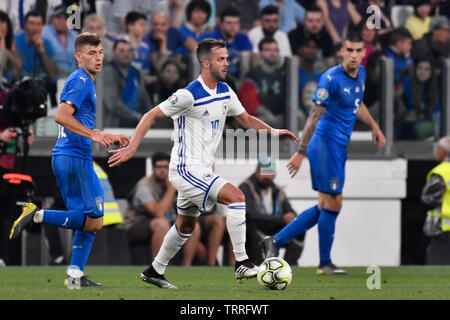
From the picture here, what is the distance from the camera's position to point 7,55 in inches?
515

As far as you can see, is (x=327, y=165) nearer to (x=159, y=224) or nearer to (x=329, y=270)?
(x=329, y=270)

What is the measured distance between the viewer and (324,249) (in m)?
10.3

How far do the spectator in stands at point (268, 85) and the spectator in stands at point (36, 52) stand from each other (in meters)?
2.44

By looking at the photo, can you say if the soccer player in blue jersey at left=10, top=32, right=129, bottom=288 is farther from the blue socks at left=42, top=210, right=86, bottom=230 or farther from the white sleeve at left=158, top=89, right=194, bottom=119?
the white sleeve at left=158, top=89, right=194, bottom=119

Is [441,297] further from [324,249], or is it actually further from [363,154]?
[363,154]

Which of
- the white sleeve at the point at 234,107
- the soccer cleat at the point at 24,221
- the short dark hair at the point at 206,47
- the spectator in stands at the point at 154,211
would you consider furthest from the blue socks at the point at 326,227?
the soccer cleat at the point at 24,221

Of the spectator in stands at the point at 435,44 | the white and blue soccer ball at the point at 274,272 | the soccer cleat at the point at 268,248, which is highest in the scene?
the spectator in stands at the point at 435,44

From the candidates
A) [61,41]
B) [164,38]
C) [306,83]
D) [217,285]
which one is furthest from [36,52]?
[217,285]

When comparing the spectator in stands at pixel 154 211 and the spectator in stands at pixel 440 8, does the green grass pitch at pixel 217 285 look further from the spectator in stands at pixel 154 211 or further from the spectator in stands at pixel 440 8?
the spectator in stands at pixel 440 8

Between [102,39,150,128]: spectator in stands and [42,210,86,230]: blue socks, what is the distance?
201 inches

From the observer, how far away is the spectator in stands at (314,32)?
47.5 feet

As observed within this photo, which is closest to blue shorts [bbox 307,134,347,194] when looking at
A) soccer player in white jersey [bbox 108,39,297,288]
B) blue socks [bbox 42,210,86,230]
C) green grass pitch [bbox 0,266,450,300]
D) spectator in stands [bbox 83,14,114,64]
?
green grass pitch [bbox 0,266,450,300]

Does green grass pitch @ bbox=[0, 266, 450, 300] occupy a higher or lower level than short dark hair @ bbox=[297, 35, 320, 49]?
lower

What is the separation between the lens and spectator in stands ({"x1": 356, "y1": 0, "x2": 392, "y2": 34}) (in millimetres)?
14820
